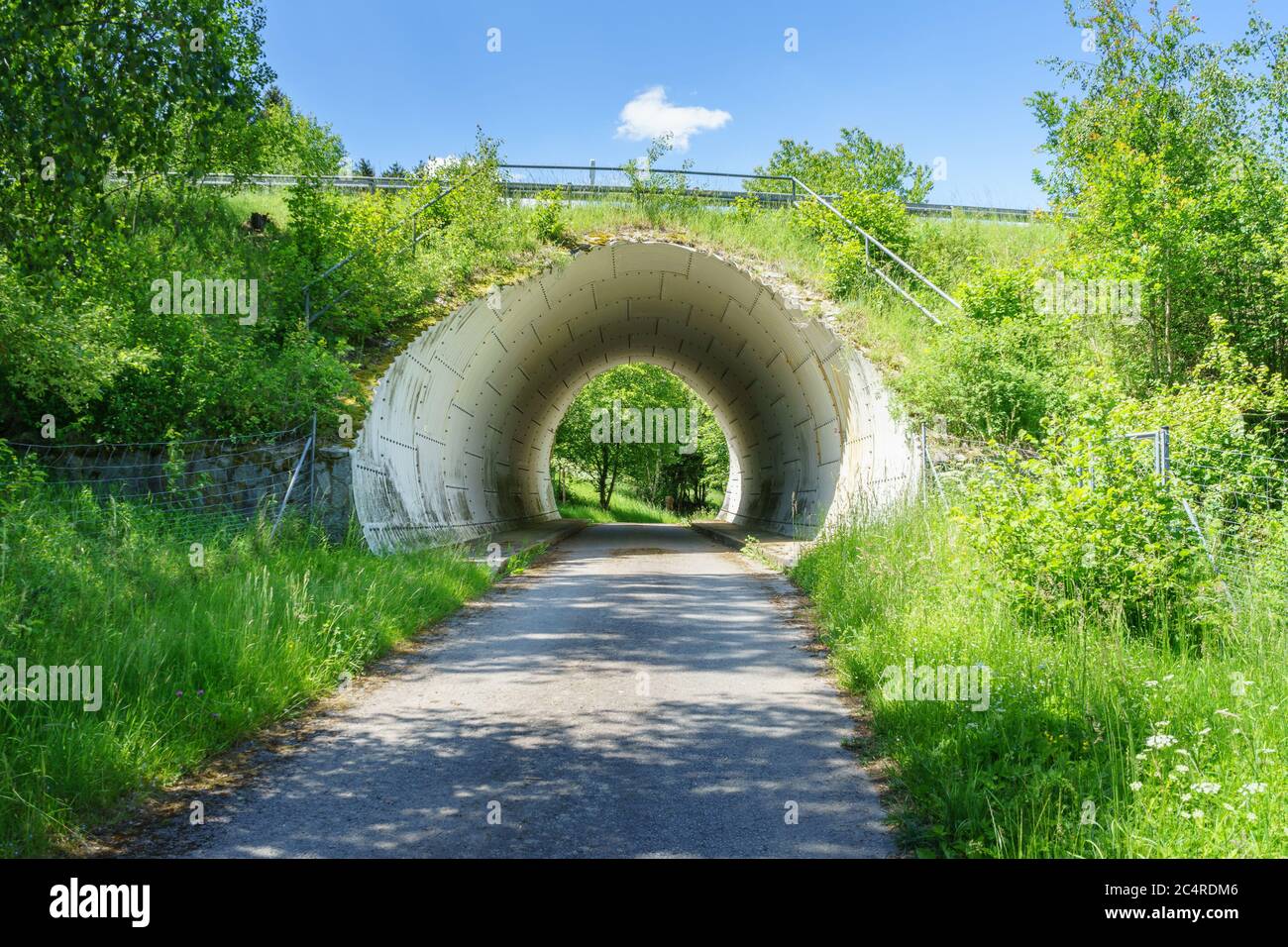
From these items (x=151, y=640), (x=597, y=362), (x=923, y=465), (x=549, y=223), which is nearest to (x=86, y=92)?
(x=151, y=640)

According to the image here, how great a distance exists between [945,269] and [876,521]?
12443mm

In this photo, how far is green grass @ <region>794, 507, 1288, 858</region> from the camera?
373 cm

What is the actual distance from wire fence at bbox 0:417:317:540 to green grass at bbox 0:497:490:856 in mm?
1076

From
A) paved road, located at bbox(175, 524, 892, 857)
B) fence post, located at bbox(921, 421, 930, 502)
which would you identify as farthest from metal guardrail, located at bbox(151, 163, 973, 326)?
paved road, located at bbox(175, 524, 892, 857)

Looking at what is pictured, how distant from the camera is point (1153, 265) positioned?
53.0ft

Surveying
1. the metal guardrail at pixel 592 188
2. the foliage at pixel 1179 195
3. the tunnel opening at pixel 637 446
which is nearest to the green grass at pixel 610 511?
the tunnel opening at pixel 637 446

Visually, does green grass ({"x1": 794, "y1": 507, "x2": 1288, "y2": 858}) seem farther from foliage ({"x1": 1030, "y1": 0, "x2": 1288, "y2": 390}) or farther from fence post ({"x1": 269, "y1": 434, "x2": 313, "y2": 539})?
foliage ({"x1": 1030, "y1": 0, "x2": 1288, "y2": 390})

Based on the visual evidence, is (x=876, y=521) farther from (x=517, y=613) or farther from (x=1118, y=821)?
(x=1118, y=821)

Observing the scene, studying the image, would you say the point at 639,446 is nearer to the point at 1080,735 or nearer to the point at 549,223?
the point at 549,223

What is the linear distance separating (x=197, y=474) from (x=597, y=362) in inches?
824

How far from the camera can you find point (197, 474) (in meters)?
11.5

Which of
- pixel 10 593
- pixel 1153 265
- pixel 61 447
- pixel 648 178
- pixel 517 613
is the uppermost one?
pixel 648 178

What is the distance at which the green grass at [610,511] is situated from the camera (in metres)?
42.6

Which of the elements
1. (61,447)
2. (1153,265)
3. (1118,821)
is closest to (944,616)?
(1118,821)
